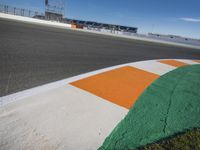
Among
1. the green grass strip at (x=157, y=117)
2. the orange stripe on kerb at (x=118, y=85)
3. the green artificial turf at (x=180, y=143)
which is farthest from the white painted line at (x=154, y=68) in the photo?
the green artificial turf at (x=180, y=143)

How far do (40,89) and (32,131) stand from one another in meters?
1.17

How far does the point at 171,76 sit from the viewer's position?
15.2 feet

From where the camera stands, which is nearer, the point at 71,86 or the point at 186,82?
the point at 71,86

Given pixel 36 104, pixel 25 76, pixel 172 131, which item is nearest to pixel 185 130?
pixel 172 131

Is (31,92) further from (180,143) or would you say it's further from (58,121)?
(180,143)

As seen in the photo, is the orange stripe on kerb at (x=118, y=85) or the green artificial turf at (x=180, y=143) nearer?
the green artificial turf at (x=180, y=143)

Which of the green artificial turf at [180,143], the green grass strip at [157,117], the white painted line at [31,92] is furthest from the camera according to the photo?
the white painted line at [31,92]

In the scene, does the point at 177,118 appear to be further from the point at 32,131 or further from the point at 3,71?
the point at 3,71

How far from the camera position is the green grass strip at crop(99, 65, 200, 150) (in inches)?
82.1

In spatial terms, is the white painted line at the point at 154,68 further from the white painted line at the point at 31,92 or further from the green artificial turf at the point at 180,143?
the green artificial turf at the point at 180,143

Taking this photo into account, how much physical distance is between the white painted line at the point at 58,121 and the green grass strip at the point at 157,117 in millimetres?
151

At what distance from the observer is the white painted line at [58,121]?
78.0 inches

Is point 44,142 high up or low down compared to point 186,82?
down

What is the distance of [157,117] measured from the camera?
2.54 meters
